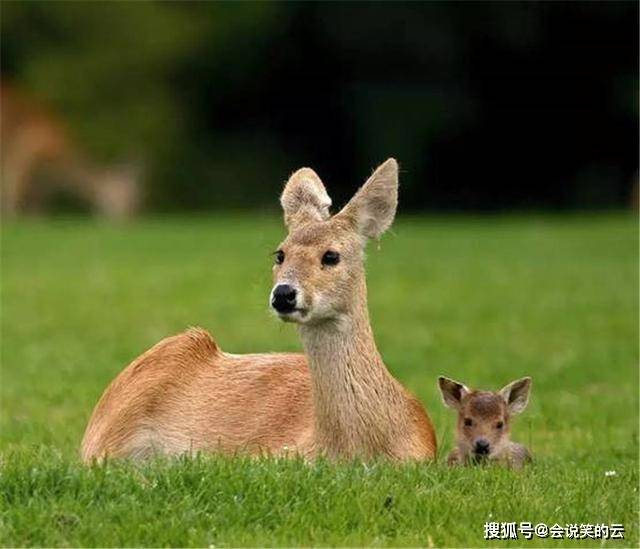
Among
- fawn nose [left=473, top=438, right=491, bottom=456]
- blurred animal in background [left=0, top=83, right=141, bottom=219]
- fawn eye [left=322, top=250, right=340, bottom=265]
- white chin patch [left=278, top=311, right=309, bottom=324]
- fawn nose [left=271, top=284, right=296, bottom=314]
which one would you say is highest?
blurred animal in background [left=0, top=83, right=141, bottom=219]

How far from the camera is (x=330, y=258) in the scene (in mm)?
7789

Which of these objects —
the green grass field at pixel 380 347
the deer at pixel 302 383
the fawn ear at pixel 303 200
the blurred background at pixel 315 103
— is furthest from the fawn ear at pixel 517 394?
the blurred background at pixel 315 103

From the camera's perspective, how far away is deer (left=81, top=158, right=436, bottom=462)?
7.77 m

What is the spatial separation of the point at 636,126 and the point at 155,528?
113 ft

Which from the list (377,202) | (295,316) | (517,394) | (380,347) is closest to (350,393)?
(295,316)

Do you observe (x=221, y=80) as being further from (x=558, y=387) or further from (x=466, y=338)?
(x=558, y=387)

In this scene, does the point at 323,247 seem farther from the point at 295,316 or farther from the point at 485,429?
the point at 485,429

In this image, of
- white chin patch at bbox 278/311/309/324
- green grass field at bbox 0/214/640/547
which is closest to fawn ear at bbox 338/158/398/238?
green grass field at bbox 0/214/640/547

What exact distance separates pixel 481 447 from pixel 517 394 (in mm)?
535

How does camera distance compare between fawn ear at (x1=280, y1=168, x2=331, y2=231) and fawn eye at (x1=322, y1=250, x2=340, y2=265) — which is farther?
fawn ear at (x1=280, y1=168, x2=331, y2=231)

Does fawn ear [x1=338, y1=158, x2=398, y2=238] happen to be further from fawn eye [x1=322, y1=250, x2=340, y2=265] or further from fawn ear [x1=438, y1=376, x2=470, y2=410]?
fawn ear [x1=438, y1=376, x2=470, y2=410]

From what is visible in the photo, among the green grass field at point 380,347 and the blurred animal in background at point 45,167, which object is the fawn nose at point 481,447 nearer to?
the green grass field at point 380,347

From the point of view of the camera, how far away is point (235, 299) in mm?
18000

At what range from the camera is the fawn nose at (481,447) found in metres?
8.19
